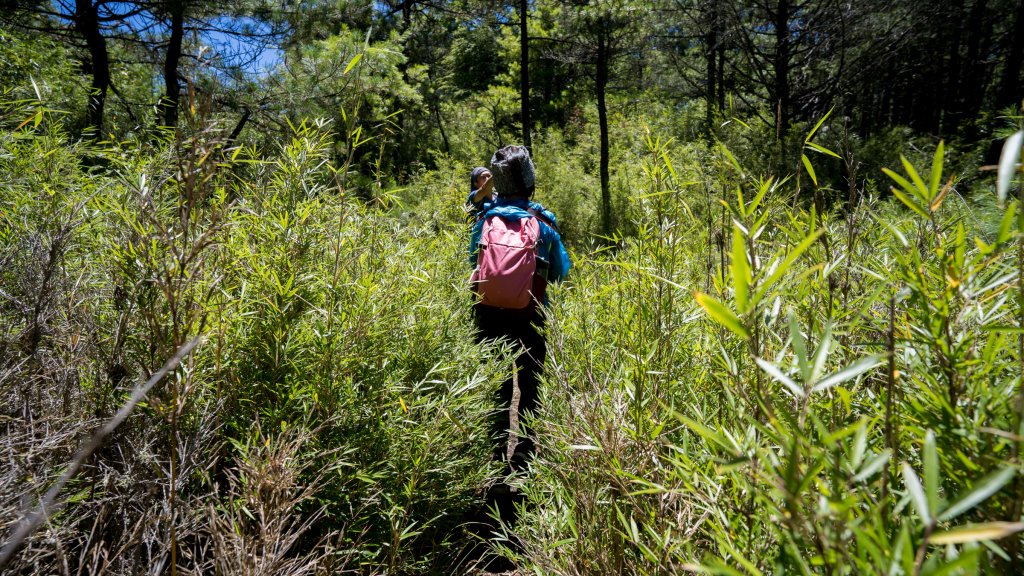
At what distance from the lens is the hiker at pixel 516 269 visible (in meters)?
2.70

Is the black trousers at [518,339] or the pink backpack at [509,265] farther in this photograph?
the black trousers at [518,339]

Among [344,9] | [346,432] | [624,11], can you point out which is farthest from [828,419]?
[624,11]

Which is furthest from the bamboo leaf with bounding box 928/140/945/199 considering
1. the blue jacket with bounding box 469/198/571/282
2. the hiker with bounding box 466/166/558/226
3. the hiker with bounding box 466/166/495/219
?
the hiker with bounding box 466/166/495/219

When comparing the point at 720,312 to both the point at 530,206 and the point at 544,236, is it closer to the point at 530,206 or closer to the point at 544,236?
the point at 544,236

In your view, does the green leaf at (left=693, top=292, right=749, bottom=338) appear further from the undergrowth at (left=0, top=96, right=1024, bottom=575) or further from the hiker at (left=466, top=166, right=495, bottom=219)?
the hiker at (left=466, top=166, right=495, bottom=219)

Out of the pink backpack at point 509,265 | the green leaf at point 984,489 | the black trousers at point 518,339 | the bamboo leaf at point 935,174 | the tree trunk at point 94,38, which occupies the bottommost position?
the black trousers at point 518,339

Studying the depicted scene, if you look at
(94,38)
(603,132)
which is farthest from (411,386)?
(603,132)

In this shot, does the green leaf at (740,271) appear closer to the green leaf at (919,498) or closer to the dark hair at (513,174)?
the green leaf at (919,498)

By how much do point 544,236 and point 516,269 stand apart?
0.31 meters

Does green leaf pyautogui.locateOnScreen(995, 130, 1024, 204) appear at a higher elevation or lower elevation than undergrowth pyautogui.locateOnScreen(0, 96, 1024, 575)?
higher

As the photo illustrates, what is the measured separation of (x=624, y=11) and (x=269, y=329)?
10389mm

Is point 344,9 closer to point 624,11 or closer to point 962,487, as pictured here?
point 624,11

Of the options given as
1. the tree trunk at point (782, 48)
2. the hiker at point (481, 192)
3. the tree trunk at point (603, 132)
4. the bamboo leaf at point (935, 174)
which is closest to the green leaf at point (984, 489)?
the bamboo leaf at point (935, 174)

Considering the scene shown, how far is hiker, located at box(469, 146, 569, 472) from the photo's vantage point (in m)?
2.70
